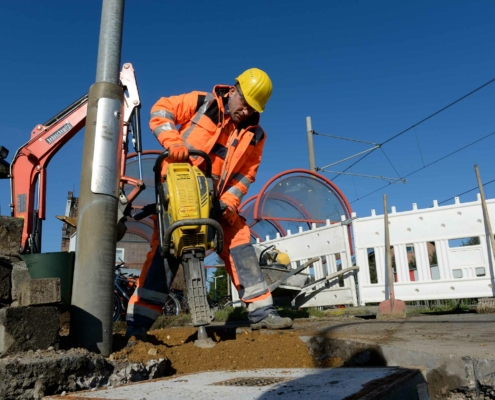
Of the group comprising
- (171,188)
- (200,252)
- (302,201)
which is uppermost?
(302,201)

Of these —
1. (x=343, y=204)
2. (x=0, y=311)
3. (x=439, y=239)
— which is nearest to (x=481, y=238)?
(x=439, y=239)

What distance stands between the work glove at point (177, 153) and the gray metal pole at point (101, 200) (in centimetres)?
50

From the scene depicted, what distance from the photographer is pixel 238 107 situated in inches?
161

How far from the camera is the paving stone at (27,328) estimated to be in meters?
2.08

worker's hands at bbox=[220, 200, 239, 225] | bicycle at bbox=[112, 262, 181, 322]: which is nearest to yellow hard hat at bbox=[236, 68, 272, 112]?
worker's hands at bbox=[220, 200, 239, 225]

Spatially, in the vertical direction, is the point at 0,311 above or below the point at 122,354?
above

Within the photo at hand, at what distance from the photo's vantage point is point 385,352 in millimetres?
2408

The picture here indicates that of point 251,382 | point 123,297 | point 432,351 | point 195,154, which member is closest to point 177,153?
point 195,154

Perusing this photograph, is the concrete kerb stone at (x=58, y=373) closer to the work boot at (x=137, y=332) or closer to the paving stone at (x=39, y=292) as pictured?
the paving stone at (x=39, y=292)

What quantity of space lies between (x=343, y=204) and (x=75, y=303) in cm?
959

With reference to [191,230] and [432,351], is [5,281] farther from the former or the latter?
[432,351]

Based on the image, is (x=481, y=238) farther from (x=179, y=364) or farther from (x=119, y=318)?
(x=119, y=318)

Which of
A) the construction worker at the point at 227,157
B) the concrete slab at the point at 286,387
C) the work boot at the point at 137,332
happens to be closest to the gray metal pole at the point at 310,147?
the construction worker at the point at 227,157

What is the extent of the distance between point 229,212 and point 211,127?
78 centimetres
